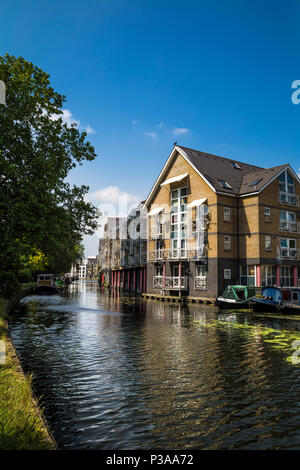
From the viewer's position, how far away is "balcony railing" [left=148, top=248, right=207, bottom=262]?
38.6 m

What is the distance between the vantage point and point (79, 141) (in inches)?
838

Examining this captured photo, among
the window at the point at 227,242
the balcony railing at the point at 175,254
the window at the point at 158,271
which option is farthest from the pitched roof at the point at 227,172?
the window at the point at 158,271

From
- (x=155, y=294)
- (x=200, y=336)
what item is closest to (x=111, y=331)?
(x=200, y=336)

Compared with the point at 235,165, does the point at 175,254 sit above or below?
below

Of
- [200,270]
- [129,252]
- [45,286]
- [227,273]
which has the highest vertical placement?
[129,252]

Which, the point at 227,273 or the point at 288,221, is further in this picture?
the point at 288,221

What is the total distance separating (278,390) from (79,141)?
17.6 m

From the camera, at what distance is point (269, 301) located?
2736 centimetres

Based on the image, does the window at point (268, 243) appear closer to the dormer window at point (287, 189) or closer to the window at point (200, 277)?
the dormer window at point (287, 189)

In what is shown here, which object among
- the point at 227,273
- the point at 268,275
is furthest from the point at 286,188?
the point at 227,273

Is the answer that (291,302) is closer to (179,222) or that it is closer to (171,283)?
(171,283)

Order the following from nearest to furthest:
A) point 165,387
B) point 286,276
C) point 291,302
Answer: point 165,387, point 291,302, point 286,276

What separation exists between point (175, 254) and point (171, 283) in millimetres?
3940
